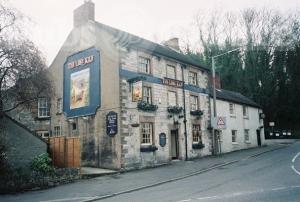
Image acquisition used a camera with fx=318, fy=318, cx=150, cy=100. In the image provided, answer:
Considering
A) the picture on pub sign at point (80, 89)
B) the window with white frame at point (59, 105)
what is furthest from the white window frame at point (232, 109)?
the window with white frame at point (59, 105)

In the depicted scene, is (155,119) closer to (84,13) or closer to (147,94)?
(147,94)

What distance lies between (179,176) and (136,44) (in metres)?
10.0

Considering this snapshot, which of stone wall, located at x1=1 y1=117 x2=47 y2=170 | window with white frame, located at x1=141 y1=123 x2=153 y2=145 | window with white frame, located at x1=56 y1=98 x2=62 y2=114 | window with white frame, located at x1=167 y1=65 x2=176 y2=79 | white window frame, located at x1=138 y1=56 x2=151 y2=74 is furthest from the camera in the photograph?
window with white frame, located at x1=56 y1=98 x2=62 y2=114

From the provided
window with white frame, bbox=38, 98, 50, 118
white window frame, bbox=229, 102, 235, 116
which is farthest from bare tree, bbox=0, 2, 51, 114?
white window frame, bbox=229, 102, 235, 116

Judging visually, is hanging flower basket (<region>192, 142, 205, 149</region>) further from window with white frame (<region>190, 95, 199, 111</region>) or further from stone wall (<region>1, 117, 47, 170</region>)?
stone wall (<region>1, 117, 47, 170</region>)

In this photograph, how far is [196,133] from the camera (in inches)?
1057

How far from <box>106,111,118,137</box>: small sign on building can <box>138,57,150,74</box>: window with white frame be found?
416 centimetres

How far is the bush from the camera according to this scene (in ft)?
58.5

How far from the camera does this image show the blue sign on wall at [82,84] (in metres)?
22.6

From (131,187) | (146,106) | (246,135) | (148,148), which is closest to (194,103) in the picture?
(146,106)

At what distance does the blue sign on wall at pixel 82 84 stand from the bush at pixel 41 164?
5.04 m

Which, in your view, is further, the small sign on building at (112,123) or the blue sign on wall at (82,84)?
the blue sign on wall at (82,84)

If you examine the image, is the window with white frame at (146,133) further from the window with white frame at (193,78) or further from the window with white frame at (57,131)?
the window with white frame at (57,131)

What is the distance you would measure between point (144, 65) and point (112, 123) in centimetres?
528
